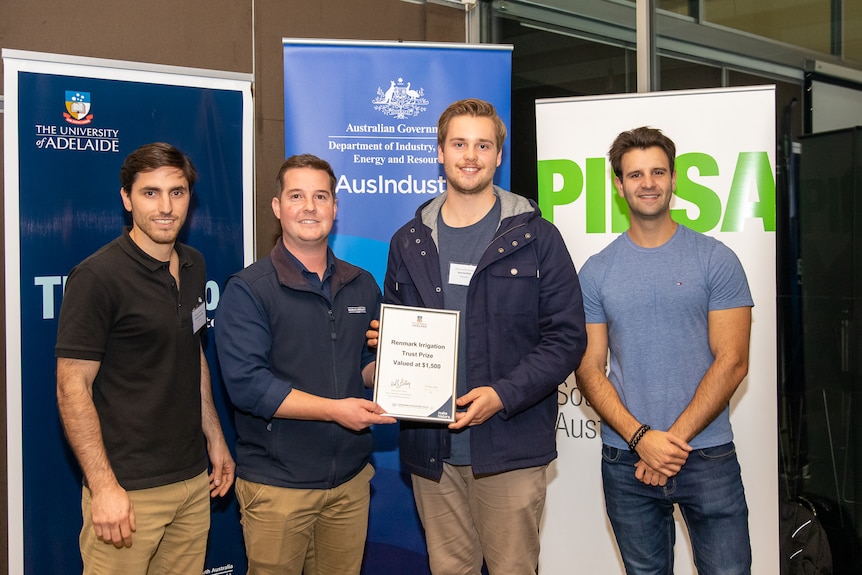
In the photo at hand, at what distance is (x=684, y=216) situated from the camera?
339 centimetres

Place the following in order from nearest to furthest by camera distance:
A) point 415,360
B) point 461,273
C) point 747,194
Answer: point 415,360, point 461,273, point 747,194

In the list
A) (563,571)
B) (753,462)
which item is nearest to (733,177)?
(753,462)

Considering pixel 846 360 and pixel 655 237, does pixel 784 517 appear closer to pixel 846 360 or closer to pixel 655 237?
pixel 846 360

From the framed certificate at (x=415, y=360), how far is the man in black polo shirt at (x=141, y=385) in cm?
66

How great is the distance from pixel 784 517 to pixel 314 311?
252 cm

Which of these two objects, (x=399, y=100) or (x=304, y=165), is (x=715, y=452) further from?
(x=399, y=100)

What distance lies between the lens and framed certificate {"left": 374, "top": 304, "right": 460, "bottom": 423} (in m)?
2.31

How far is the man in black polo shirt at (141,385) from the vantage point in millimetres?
2236

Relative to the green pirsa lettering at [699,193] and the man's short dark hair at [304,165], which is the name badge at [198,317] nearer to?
the man's short dark hair at [304,165]

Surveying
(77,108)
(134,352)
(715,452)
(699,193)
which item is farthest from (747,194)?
(77,108)

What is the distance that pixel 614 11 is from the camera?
4.40m

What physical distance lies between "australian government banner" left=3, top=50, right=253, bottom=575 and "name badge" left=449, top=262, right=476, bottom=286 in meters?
1.63

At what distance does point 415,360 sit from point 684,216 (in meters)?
1.67
